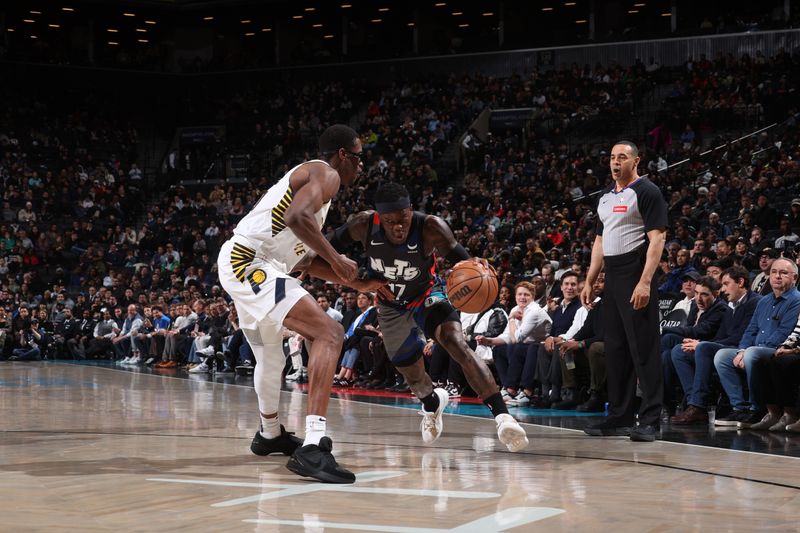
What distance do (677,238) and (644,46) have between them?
612 inches

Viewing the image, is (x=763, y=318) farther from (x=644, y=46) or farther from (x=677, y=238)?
(x=644, y=46)

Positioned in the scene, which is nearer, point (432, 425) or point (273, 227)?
point (273, 227)

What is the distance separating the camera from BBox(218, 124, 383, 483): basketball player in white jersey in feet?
15.6

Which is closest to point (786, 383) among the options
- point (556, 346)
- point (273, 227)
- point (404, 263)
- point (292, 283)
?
point (556, 346)

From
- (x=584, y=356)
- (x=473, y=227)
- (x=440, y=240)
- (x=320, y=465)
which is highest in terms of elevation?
(x=473, y=227)

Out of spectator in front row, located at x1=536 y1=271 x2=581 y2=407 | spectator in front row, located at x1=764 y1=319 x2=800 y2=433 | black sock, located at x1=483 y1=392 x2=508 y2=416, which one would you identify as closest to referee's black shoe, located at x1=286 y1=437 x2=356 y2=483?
Answer: black sock, located at x1=483 y1=392 x2=508 y2=416

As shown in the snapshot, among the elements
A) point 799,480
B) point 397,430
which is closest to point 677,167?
point 397,430

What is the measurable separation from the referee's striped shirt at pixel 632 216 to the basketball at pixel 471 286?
43.7 inches

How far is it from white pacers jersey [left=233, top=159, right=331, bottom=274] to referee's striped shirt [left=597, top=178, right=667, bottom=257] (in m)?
2.37

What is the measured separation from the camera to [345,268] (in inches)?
192

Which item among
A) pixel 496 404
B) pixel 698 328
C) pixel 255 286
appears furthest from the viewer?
pixel 698 328

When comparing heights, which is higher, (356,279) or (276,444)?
(356,279)

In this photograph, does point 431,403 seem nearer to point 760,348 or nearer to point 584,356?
point 760,348

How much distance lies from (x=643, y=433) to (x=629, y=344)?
648 millimetres
